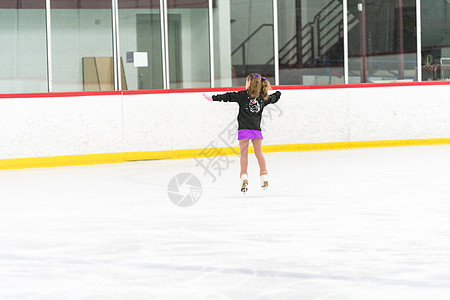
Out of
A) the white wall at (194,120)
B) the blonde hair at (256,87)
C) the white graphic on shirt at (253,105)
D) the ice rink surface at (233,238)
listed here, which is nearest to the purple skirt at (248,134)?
the white graphic on shirt at (253,105)

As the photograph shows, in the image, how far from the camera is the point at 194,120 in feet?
44.0

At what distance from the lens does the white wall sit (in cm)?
1221

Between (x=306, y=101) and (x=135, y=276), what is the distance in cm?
1023

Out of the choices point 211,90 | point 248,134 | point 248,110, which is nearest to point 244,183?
point 248,134

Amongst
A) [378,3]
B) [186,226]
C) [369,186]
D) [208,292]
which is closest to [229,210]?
[186,226]

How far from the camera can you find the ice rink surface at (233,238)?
3.95m

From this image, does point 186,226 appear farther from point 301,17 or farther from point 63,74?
point 301,17

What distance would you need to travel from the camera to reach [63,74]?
12.9 m

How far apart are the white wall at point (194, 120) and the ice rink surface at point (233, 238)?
7.88 feet

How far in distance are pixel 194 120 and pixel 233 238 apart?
26.7ft

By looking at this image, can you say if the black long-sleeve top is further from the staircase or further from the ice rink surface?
the staircase

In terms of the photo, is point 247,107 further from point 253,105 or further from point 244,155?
point 244,155

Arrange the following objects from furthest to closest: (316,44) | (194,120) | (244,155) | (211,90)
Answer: (316,44) → (211,90) → (194,120) → (244,155)

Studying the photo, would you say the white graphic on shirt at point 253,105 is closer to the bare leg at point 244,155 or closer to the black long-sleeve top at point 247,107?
the black long-sleeve top at point 247,107
